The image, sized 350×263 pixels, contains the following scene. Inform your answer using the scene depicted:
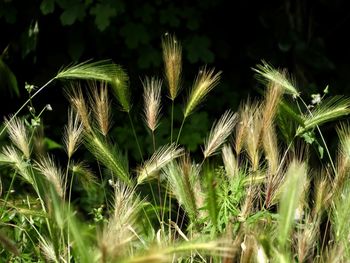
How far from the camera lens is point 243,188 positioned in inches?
103

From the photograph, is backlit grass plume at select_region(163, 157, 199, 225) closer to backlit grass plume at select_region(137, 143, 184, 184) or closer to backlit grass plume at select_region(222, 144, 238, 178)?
backlit grass plume at select_region(137, 143, 184, 184)

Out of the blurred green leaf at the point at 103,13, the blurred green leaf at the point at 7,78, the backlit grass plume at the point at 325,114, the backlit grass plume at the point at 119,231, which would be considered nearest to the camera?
the backlit grass plume at the point at 119,231

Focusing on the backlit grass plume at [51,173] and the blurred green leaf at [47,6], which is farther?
the blurred green leaf at [47,6]

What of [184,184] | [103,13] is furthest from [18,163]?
[103,13]

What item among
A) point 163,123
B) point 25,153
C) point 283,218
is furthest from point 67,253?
point 163,123

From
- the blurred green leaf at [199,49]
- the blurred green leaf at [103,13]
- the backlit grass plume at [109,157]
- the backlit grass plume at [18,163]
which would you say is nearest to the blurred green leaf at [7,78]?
the blurred green leaf at [103,13]

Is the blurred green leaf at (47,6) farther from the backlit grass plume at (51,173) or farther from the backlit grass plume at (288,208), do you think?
the backlit grass plume at (288,208)

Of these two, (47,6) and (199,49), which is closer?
(47,6)

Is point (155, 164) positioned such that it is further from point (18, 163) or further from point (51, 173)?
point (18, 163)

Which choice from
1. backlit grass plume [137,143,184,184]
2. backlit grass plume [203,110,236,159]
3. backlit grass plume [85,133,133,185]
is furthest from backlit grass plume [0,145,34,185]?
backlit grass plume [203,110,236,159]

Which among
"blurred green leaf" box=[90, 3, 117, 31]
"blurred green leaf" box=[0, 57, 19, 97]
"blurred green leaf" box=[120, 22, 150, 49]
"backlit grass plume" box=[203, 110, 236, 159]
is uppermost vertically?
"blurred green leaf" box=[90, 3, 117, 31]

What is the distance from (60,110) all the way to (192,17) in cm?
90

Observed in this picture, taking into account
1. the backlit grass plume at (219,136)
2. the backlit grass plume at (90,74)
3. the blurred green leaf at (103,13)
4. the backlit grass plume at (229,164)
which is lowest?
the backlit grass plume at (229,164)

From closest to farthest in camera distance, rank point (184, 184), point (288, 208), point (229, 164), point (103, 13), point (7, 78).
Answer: point (288, 208) < point (184, 184) < point (229, 164) < point (7, 78) < point (103, 13)
